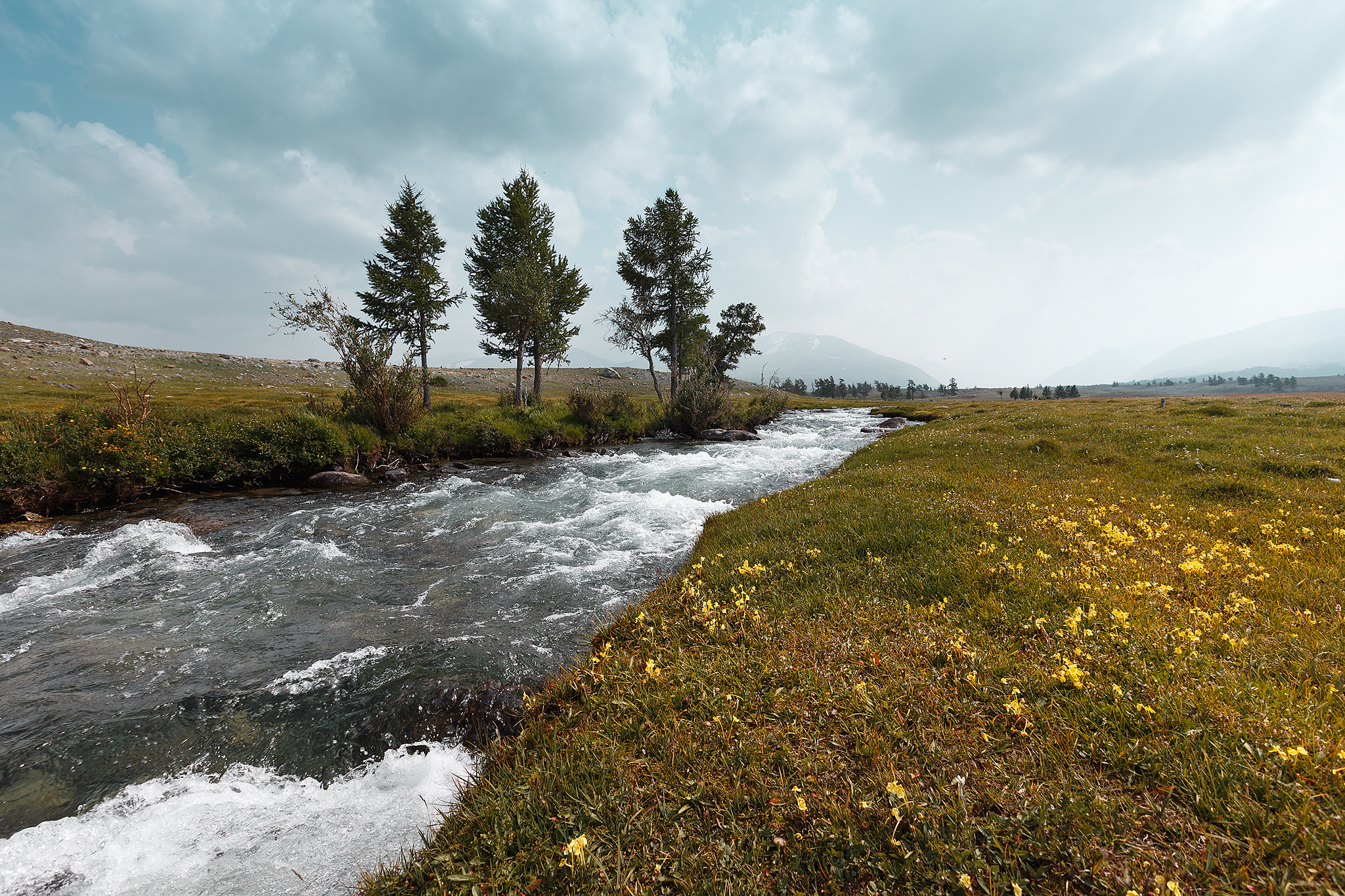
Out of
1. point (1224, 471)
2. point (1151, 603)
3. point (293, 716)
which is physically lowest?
point (293, 716)

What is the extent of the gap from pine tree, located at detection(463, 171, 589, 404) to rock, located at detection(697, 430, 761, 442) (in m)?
12.8

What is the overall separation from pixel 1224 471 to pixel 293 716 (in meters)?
17.3

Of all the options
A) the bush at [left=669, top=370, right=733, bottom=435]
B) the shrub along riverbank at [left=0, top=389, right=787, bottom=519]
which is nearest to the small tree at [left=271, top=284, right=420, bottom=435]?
the shrub along riverbank at [left=0, top=389, right=787, bottom=519]

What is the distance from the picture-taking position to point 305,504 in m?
14.4

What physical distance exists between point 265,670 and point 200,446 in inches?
573

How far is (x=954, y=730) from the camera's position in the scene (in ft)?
11.4

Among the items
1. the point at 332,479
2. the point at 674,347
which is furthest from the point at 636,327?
the point at 332,479

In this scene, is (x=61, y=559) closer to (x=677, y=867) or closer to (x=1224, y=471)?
(x=677, y=867)

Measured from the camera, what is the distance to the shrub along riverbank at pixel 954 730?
2545mm

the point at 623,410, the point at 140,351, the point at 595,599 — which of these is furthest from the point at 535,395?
the point at 140,351

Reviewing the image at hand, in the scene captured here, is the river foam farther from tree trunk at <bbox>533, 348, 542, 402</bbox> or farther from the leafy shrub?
the leafy shrub

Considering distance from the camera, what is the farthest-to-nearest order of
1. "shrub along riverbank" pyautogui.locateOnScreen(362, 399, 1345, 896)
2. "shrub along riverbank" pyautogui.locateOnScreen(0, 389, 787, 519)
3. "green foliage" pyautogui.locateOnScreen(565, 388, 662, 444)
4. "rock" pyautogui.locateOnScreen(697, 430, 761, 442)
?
"rock" pyautogui.locateOnScreen(697, 430, 761, 442)
"green foliage" pyautogui.locateOnScreen(565, 388, 662, 444)
"shrub along riverbank" pyautogui.locateOnScreen(0, 389, 787, 519)
"shrub along riverbank" pyautogui.locateOnScreen(362, 399, 1345, 896)

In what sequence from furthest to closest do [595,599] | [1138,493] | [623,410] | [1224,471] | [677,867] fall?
[623,410]
[1224,471]
[1138,493]
[595,599]
[677,867]

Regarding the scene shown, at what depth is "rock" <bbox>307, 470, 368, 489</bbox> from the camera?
17.0m
